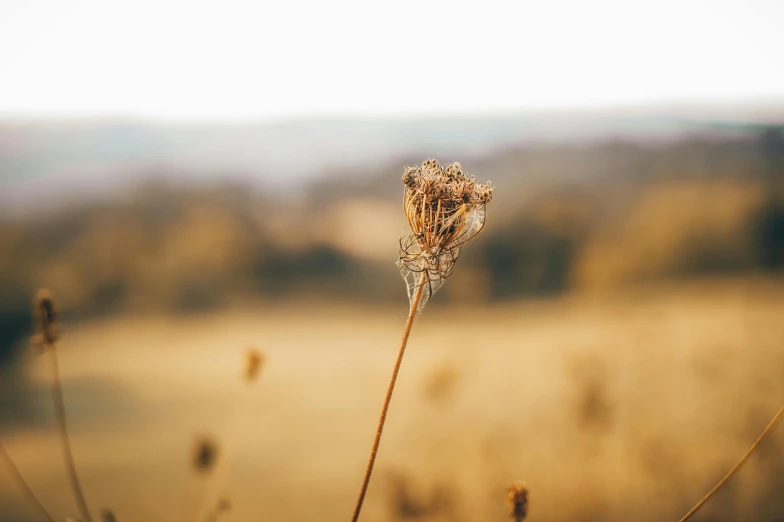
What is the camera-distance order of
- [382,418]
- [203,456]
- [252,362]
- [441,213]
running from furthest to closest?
[203,456] → [252,362] → [441,213] → [382,418]

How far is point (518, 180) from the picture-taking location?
31.5 ft

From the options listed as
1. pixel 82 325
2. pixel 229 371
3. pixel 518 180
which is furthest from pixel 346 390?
pixel 518 180

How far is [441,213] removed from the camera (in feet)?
4.73

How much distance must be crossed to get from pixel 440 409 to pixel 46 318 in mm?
5105

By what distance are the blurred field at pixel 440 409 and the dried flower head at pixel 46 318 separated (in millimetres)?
2254

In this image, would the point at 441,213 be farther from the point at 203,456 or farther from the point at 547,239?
the point at 547,239

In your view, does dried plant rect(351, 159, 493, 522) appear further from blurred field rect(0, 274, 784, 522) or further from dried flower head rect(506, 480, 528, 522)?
blurred field rect(0, 274, 784, 522)

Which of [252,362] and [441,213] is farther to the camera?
[252,362]

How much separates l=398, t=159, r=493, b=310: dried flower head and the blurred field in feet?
7.21

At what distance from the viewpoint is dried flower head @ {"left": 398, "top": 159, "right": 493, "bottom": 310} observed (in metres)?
1.43

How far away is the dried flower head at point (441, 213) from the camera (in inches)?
56.2

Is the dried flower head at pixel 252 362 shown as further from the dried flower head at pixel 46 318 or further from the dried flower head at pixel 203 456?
the dried flower head at pixel 46 318

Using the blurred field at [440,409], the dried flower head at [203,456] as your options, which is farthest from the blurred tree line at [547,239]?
the dried flower head at [203,456]

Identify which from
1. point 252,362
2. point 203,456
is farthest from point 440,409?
point 252,362
